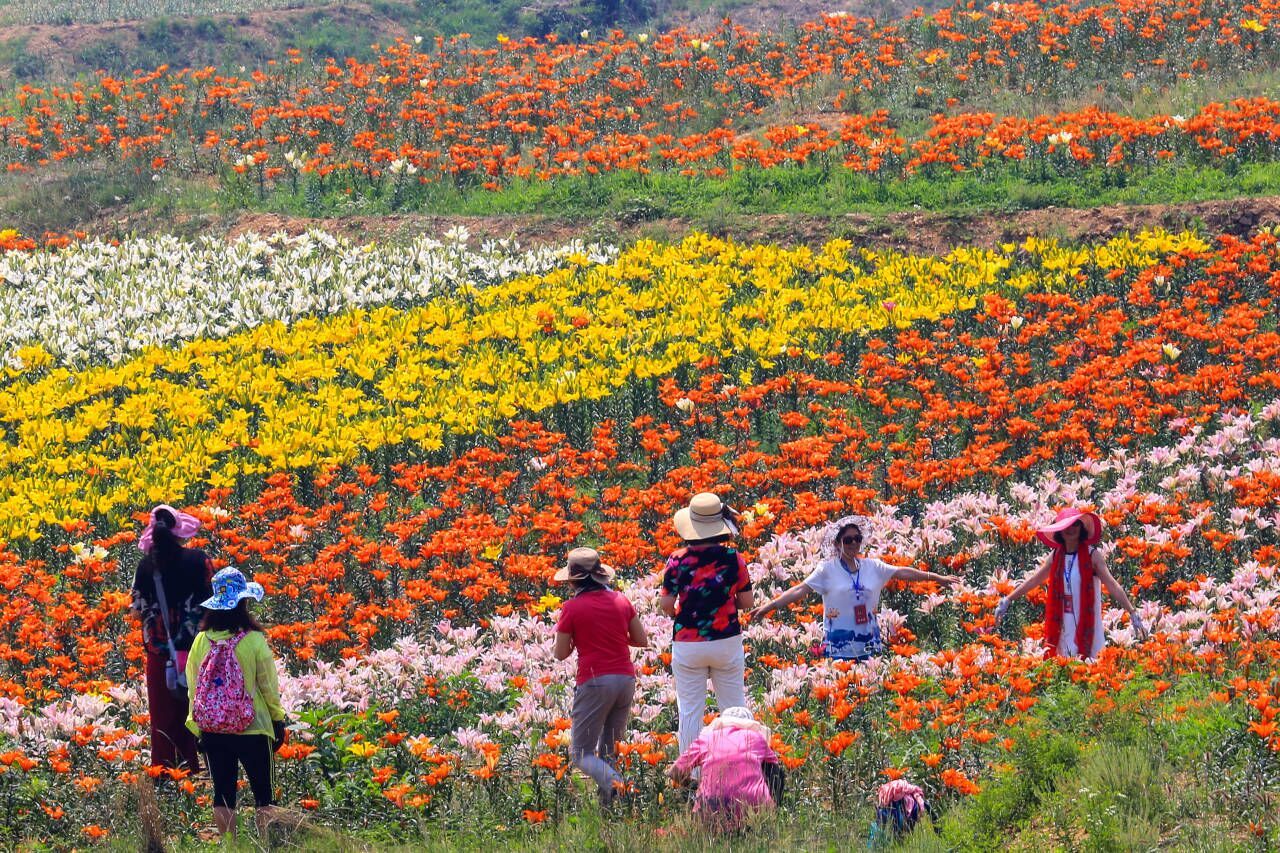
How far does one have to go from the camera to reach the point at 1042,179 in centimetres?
1797

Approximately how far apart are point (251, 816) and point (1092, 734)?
12.7ft

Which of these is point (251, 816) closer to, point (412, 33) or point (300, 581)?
point (300, 581)

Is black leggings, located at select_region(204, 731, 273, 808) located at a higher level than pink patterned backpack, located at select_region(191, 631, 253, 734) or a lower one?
lower

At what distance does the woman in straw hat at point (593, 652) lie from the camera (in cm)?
733

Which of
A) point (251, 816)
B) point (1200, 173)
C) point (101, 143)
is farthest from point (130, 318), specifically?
point (1200, 173)

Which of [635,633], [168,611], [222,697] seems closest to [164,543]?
[168,611]

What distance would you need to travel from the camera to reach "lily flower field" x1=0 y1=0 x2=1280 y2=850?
23.5 feet

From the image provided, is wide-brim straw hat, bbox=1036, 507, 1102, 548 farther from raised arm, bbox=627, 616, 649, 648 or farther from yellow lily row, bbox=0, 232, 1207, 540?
yellow lily row, bbox=0, 232, 1207, 540

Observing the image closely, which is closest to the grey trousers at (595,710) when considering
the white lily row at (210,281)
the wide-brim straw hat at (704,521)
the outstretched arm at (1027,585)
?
the wide-brim straw hat at (704,521)

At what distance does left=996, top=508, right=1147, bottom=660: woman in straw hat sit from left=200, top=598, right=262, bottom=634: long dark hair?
3838mm

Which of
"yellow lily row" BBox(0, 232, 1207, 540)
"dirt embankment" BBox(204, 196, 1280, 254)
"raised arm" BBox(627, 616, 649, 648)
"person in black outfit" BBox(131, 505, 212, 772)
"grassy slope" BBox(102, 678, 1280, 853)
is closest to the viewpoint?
"grassy slope" BBox(102, 678, 1280, 853)

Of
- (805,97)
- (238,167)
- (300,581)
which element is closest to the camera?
(300,581)

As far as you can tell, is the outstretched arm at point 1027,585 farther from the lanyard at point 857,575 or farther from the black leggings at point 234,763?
the black leggings at point 234,763

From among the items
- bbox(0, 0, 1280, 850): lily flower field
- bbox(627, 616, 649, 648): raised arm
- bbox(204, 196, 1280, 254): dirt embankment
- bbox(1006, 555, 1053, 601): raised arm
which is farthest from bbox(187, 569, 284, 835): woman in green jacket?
bbox(204, 196, 1280, 254): dirt embankment
